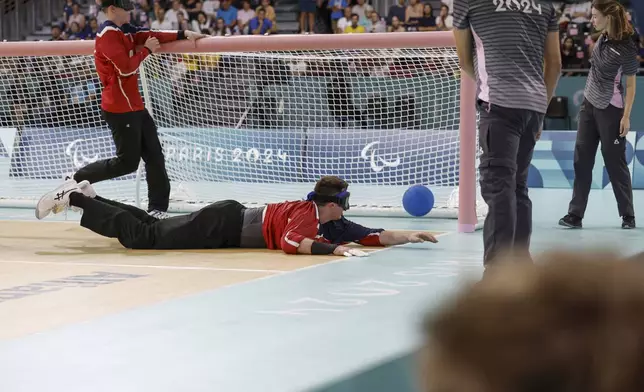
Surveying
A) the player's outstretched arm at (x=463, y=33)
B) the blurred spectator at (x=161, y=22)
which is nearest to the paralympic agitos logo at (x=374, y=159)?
the player's outstretched arm at (x=463, y=33)

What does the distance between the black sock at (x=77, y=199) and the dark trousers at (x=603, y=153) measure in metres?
3.89

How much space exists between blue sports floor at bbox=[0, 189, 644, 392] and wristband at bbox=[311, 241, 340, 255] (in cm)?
6

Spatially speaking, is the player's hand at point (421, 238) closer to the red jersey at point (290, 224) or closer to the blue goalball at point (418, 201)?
the red jersey at point (290, 224)

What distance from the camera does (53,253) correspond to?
23.3 ft

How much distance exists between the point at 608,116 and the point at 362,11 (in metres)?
11.5

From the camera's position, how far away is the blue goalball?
9.01 metres

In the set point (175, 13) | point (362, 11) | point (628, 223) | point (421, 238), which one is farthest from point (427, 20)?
point (421, 238)

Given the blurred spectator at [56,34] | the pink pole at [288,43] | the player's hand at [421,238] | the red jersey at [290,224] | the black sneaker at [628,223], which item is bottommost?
the black sneaker at [628,223]

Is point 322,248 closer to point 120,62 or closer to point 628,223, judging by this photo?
point 120,62

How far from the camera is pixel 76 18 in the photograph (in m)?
22.0

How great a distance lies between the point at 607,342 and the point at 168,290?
4673 millimetres

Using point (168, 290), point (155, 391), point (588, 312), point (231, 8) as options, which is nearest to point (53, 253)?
point (168, 290)

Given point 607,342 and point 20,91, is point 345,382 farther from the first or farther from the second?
point 20,91

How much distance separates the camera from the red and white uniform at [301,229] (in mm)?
6727
